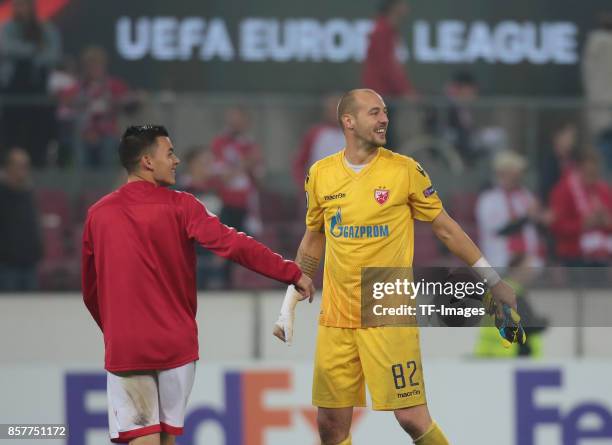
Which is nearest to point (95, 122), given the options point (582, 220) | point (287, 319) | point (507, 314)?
point (582, 220)

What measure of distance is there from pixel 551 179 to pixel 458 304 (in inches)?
231

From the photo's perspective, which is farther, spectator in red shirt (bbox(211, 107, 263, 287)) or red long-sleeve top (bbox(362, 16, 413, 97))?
red long-sleeve top (bbox(362, 16, 413, 97))

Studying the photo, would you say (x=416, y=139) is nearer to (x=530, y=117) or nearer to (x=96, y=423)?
(x=530, y=117)

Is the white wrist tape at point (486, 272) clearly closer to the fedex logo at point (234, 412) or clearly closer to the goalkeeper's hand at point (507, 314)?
the goalkeeper's hand at point (507, 314)

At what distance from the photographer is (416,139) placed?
13.2 metres

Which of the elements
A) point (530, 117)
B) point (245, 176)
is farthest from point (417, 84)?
point (245, 176)

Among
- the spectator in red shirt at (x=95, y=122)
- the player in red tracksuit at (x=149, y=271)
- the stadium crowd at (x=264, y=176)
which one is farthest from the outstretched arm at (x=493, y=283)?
the spectator in red shirt at (x=95, y=122)

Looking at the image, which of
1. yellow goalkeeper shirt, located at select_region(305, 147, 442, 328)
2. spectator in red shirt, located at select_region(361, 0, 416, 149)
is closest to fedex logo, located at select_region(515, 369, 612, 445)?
yellow goalkeeper shirt, located at select_region(305, 147, 442, 328)

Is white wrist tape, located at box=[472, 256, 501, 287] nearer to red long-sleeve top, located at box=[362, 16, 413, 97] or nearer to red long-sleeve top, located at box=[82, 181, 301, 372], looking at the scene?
red long-sleeve top, located at box=[82, 181, 301, 372]

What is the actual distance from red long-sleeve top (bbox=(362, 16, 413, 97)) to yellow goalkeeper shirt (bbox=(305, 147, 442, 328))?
23.7 feet

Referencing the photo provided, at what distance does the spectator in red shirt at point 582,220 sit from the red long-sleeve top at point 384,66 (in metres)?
2.35

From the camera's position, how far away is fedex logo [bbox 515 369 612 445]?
886 centimetres

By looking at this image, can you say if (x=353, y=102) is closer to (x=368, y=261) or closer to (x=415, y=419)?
(x=368, y=261)

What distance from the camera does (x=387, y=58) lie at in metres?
14.5
